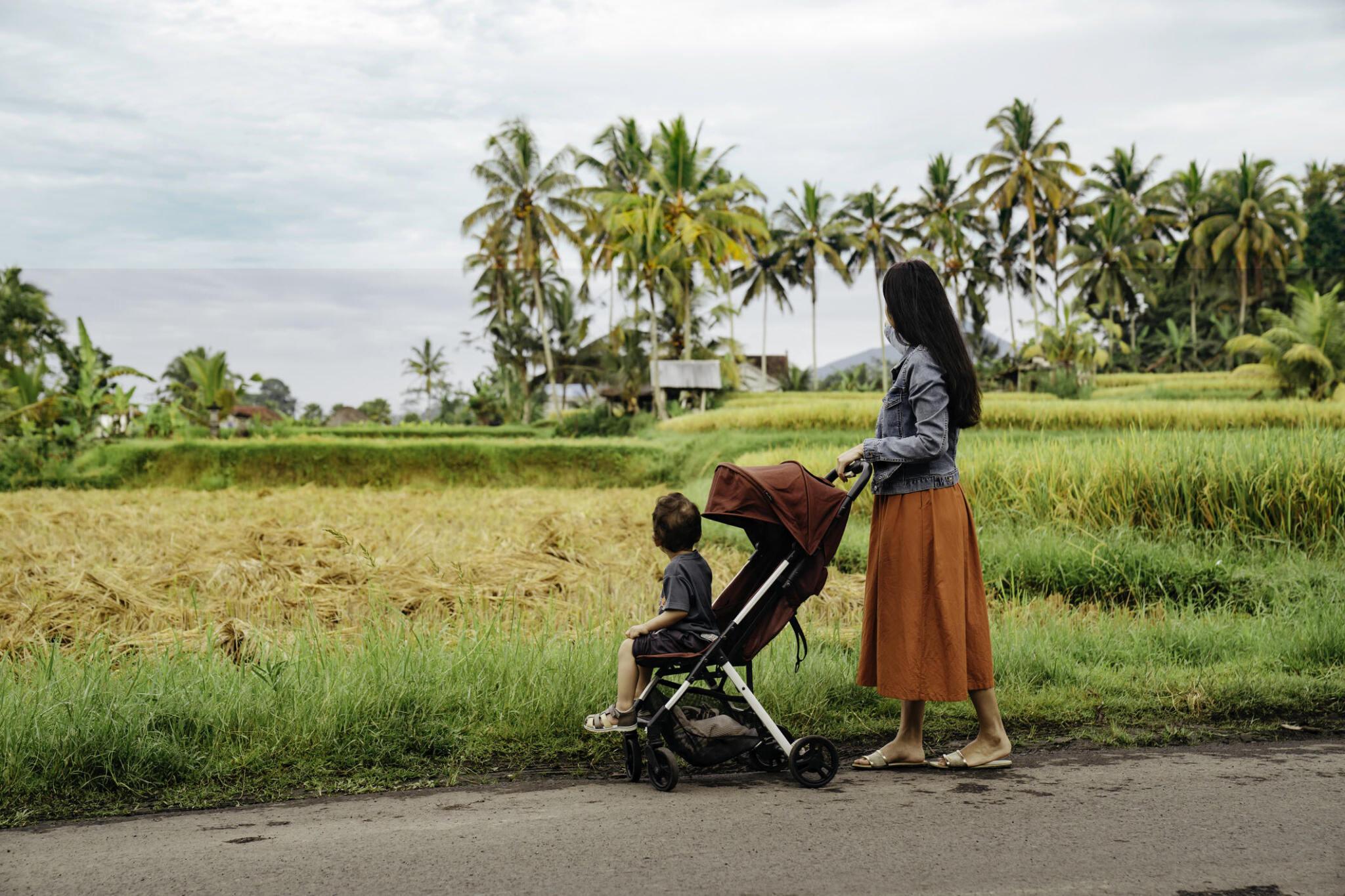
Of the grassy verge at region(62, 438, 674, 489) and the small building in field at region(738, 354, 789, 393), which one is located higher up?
the small building in field at region(738, 354, 789, 393)

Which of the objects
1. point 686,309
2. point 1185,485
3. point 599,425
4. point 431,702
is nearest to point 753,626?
point 431,702

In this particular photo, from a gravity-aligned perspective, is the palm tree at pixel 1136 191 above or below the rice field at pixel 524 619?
above

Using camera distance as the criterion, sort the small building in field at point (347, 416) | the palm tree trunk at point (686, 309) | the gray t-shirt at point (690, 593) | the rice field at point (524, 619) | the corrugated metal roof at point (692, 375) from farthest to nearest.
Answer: the small building in field at point (347, 416)
the palm tree trunk at point (686, 309)
the corrugated metal roof at point (692, 375)
the rice field at point (524, 619)
the gray t-shirt at point (690, 593)

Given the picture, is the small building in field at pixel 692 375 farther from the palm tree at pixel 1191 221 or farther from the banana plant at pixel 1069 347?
the palm tree at pixel 1191 221

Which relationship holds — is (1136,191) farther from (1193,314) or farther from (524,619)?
(524,619)

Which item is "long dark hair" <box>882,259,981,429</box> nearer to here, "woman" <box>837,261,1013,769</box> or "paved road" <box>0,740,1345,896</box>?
"woman" <box>837,261,1013,769</box>

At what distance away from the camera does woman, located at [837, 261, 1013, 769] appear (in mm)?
3576

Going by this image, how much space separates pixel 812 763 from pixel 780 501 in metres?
0.92

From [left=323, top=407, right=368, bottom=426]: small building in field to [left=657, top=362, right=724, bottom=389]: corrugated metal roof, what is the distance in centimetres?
3802

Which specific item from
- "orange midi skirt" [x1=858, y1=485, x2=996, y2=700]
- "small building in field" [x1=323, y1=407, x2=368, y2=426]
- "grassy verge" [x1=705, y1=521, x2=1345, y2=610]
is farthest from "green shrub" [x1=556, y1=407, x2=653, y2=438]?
"small building in field" [x1=323, y1=407, x2=368, y2=426]

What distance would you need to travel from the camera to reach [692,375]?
33.8m

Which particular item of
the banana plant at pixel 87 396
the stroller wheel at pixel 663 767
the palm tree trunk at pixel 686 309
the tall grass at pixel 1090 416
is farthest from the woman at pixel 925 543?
the palm tree trunk at pixel 686 309

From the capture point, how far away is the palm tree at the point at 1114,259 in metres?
45.2

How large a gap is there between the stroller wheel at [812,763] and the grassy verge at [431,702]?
664 mm
